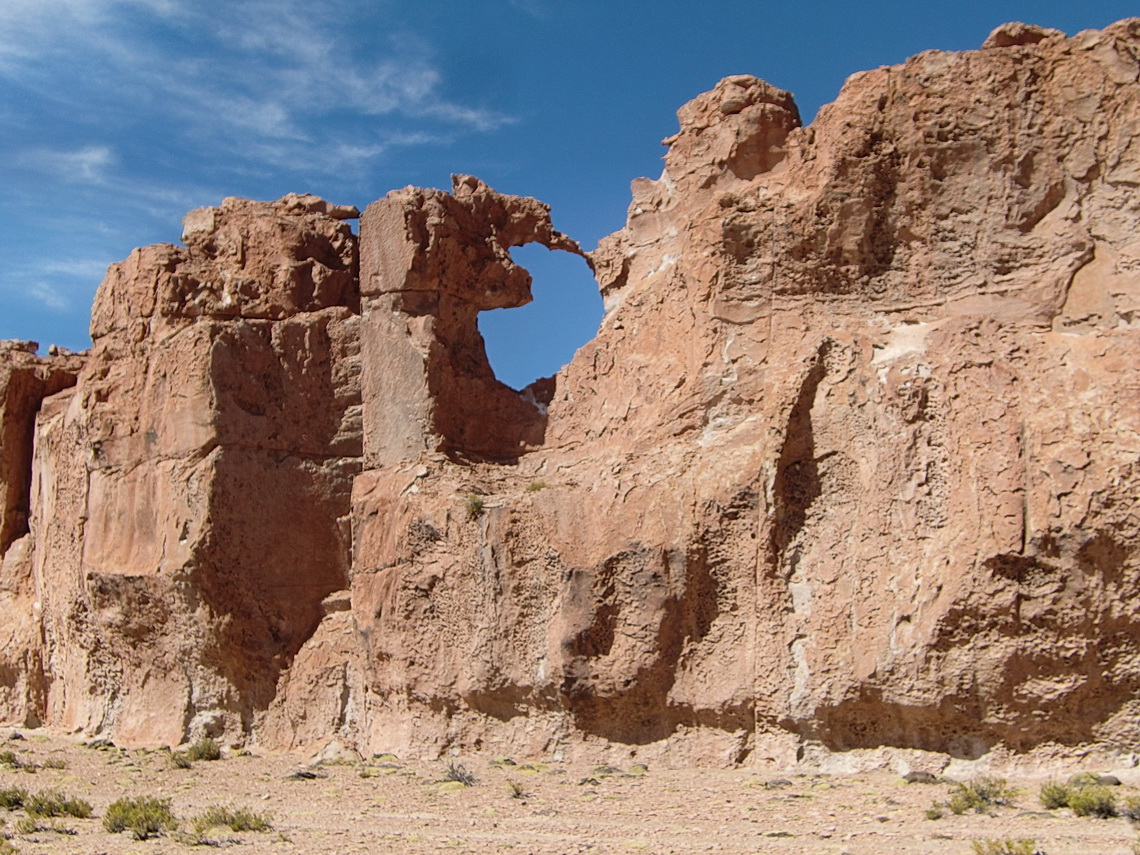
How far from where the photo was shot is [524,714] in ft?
38.7

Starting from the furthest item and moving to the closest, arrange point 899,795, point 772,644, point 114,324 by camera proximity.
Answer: point 114,324
point 772,644
point 899,795

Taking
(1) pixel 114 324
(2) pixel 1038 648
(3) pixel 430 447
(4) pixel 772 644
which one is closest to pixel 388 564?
(3) pixel 430 447

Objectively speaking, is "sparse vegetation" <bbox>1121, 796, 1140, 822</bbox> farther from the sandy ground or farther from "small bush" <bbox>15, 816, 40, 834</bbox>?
"small bush" <bbox>15, 816, 40, 834</bbox>

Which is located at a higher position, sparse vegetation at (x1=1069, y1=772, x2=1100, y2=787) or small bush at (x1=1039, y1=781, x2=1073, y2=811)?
sparse vegetation at (x1=1069, y1=772, x2=1100, y2=787)

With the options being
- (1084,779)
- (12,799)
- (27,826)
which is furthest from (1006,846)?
(12,799)

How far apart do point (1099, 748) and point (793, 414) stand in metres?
3.41

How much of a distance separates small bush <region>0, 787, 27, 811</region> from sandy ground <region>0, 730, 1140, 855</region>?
0.64 feet

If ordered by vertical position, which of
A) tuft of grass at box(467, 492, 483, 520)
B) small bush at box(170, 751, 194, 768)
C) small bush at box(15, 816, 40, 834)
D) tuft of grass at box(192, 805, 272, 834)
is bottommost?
small bush at box(15, 816, 40, 834)

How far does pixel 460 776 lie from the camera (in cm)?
1083

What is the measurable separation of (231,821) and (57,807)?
6.02ft

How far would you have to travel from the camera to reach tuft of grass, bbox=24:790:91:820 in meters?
9.72

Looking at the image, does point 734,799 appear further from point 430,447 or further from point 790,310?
point 430,447

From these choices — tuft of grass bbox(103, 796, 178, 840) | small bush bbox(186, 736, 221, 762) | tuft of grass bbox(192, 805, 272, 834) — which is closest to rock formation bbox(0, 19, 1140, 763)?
small bush bbox(186, 736, 221, 762)

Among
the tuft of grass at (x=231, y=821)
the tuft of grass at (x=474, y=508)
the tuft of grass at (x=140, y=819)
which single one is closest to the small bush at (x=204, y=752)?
the tuft of grass at (x=140, y=819)
